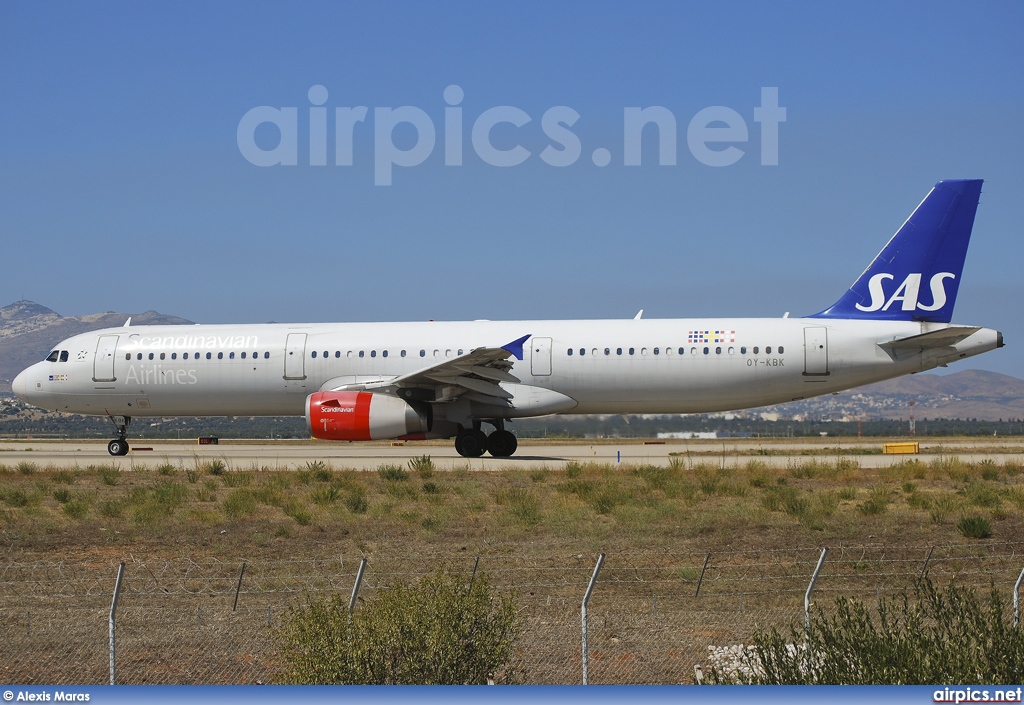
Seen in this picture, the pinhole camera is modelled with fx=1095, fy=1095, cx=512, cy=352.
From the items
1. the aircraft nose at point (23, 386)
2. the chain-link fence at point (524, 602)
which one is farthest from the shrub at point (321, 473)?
the aircraft nose at point (23, 386)

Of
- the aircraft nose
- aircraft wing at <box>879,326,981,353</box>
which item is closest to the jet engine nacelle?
the aircraft nose

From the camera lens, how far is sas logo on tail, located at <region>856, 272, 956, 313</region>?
88.8ft

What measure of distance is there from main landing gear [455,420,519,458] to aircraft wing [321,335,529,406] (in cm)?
122

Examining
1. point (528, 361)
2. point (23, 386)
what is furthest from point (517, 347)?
point (23, 386)

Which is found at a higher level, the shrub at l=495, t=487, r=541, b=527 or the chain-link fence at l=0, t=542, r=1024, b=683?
the shrub at l=495, t=487, r=541, b=527

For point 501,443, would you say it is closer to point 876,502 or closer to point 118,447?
point 118,447

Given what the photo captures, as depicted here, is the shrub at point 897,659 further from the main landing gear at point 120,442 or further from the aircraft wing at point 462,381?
the main landing gear at point 120,442

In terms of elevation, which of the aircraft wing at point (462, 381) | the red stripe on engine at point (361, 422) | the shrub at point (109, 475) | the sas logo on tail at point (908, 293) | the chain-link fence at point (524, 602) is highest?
the sas logo on tail at point (908, 293)

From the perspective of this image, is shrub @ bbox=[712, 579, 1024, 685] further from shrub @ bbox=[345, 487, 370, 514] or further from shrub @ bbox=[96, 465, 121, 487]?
shrub @ bbox=[96, 465, 121, 487]

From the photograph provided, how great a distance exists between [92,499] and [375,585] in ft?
33.4

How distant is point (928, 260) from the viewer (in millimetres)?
27062

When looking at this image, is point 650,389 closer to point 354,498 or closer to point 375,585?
point 354,498

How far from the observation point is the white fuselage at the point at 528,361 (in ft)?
88.2

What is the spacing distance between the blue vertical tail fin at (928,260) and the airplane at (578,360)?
3 cm
